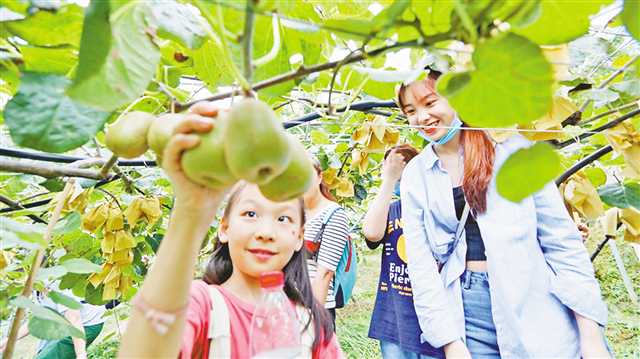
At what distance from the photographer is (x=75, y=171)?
34.0 inches

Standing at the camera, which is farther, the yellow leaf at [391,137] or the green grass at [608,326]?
the green grass at [608,326]

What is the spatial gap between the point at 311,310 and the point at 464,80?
39.3 inches

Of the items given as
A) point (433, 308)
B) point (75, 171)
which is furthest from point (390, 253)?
point (75, 171)

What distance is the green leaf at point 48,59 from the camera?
27.2 inches

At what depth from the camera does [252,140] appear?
1.34 feet

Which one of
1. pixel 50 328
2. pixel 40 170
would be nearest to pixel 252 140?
pixel 40 170

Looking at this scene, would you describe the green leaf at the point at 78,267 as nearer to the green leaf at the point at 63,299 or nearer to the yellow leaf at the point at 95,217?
the green leaf at the point at 63,299

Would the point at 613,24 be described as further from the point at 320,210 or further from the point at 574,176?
the point at 320,210

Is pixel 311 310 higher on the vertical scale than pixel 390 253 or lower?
lower

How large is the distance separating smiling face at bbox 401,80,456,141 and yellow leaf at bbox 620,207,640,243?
1.90 feet

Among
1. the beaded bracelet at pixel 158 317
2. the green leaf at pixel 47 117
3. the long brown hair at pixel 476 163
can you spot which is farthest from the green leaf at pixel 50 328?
the long brown hair at pixel 476 163

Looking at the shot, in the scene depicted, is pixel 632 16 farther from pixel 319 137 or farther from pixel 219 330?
pixel 319 137

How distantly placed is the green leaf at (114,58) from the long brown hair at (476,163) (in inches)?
38.6

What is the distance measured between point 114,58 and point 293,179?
22cm
